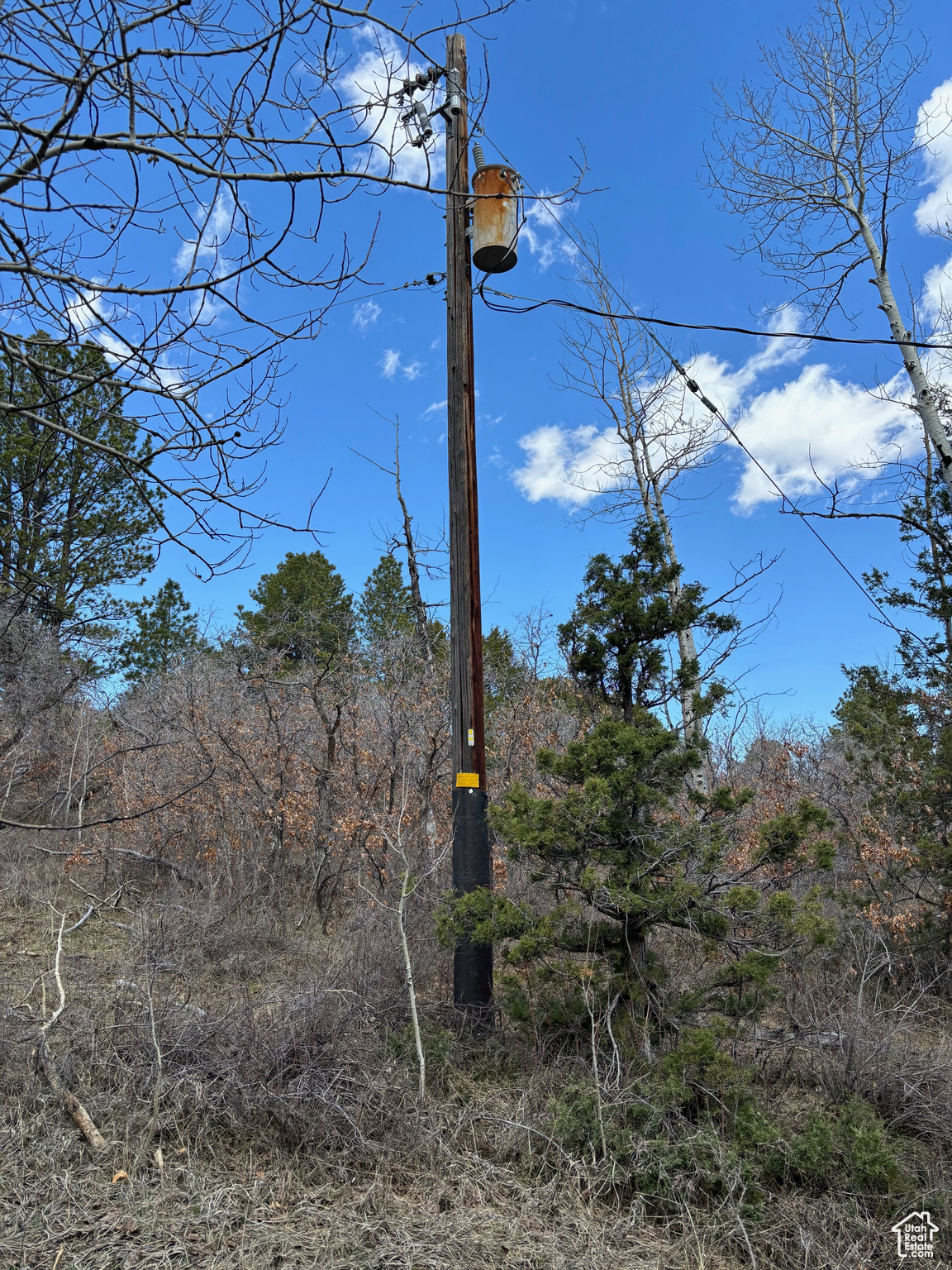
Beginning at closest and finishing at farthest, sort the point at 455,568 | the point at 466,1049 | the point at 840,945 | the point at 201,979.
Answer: the point at 466,1049 < the point at 455,568 < the point at 201,979 < the point at 840,945

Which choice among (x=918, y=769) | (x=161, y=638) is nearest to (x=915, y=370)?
(x=918, y=769)

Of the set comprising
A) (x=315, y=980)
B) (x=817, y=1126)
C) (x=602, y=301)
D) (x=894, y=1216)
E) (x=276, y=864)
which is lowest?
(x=894, y=1216)

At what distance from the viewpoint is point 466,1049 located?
4.32 m

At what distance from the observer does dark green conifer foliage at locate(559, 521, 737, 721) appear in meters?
5.11

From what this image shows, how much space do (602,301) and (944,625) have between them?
7.32 metres

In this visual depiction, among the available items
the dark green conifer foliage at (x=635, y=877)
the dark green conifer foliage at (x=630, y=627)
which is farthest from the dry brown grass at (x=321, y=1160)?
the dark green conifer foliage at (x=630, y=627)

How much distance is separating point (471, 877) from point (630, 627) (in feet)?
6.31

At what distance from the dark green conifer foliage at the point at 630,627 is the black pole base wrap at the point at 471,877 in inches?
45.1

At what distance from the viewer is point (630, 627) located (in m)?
5.16

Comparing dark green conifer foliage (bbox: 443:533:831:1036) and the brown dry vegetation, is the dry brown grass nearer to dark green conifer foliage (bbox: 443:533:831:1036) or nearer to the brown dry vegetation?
the brown dry vegetation

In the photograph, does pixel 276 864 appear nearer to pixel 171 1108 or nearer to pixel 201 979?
pixel 201 979

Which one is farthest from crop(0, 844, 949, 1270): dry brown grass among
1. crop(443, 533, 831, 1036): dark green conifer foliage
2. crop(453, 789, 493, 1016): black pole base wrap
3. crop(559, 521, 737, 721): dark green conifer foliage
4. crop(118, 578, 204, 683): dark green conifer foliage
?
crop(118, 578, 204, 683): dark green conifer foliage

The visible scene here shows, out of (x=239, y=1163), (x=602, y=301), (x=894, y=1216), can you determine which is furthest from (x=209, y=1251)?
(x=602, y=301)

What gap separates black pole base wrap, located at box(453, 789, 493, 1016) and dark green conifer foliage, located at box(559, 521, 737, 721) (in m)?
1.15
